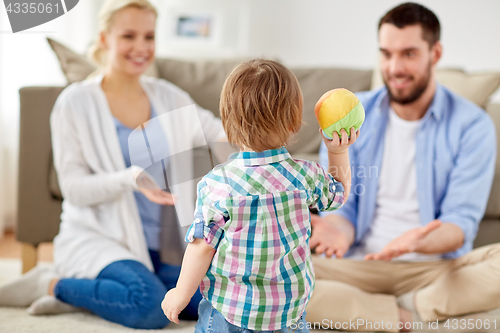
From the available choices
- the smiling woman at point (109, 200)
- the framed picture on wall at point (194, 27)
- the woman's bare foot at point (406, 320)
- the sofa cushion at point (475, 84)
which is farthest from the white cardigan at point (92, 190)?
the framed picture on wall at point (194, 27)

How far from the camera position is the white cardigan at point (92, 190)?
3.88 feet

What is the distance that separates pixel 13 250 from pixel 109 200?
1.02 meters

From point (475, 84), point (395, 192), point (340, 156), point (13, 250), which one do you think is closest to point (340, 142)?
point (340, 156)

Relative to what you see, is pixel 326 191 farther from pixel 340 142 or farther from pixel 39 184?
pixel 39 184

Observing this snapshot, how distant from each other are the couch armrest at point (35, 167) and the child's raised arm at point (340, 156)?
3.62 feet

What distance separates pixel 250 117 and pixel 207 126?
0.56 metres

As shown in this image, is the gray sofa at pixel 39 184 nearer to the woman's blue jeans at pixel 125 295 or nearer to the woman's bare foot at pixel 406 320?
the woman's blue jeans at pixel 125 295

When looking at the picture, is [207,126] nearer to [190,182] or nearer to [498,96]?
[190,182]

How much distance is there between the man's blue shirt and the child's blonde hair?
578mm

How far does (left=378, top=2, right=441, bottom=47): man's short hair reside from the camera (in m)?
1.16

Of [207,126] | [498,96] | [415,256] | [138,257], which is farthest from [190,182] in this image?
[498,96]

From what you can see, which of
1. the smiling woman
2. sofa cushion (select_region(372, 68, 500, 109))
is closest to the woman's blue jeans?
the smiling woman

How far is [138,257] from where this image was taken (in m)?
1.20

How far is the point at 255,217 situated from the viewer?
63cm
